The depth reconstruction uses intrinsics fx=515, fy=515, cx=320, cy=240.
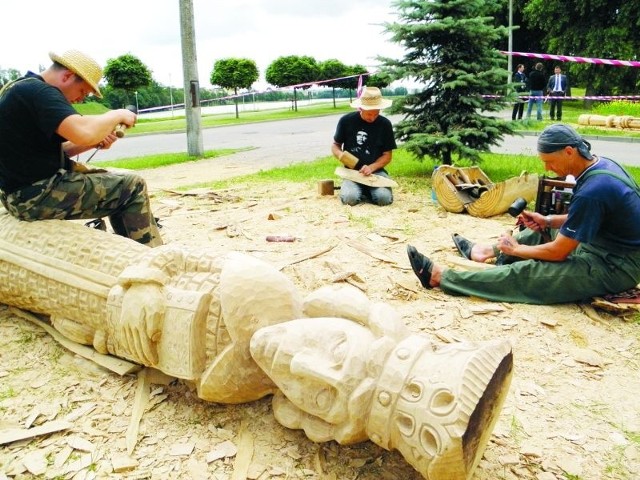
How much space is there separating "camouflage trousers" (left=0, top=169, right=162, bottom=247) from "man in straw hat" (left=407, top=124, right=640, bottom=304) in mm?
1831

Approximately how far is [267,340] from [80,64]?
2.01 m

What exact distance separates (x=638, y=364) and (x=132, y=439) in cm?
253

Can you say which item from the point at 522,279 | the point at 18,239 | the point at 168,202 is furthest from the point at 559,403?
the point at 168,202

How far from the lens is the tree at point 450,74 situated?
6.66 meters

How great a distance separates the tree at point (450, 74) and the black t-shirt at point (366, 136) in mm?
822

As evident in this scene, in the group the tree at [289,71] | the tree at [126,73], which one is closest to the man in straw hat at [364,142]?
the tree at [126,73]

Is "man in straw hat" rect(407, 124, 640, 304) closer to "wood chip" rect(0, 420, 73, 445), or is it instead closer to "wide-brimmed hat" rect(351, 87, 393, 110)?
"wood chip" rect(0, 420, 73, 445)

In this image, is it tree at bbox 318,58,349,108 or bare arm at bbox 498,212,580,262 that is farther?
tree at bbox 318,58,349,108

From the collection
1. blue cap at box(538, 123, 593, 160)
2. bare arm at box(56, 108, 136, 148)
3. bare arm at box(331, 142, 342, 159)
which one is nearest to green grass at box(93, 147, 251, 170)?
bare arm at box(331, 142, 342, 159)

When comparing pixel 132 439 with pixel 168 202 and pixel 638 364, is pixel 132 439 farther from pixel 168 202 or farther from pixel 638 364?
pixel 168 202

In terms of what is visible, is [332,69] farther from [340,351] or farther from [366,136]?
[340,351]

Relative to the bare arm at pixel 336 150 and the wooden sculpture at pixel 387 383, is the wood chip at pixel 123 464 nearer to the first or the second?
the wooden sculpture at pixel 387 383

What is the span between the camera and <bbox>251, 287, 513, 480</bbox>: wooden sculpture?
156 cm

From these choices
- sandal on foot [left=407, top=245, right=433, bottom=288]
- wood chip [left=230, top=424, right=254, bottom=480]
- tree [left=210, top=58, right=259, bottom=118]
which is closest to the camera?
wood chip [left=230, top=424, right=254, bottom=480]
